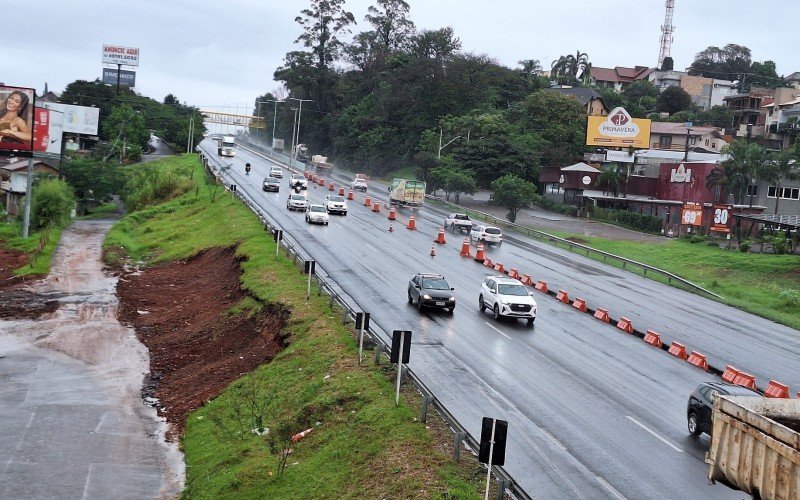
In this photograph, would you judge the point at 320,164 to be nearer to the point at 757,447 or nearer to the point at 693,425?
the point at 693,425

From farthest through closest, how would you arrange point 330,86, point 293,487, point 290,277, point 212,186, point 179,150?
1. point 330,86
2. point 179,150
3. point 212,186
4. point 290,277
5. point 293,487

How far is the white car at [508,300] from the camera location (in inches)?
1416

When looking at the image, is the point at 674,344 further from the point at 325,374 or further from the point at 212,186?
the point at 212,186

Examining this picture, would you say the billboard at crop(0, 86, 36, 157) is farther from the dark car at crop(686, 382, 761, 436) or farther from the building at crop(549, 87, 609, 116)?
the building at crop(549, 87, 609, 116)

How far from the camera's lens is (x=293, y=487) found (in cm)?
2034

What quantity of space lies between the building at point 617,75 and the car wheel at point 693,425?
17185cm

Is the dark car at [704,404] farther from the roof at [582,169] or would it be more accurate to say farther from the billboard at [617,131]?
the roof at [582,169]

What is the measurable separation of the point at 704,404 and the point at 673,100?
13721 centimetres

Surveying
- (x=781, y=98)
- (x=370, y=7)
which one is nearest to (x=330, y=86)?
(x=370, y=7)

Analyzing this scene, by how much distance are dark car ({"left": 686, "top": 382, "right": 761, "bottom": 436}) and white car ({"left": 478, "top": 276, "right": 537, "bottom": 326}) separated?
13394 millimetres

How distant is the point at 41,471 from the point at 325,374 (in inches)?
324

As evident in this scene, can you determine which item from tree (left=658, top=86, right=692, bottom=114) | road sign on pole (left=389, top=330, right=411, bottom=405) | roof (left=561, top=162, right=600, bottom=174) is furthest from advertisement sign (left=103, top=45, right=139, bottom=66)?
road sign on pole (left=389, top=330, right=411, bottom=405)

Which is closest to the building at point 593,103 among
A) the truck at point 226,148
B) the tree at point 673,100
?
the tree at point 673,100

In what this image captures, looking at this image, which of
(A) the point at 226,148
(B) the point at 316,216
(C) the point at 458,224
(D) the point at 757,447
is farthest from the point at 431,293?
(A) the point at 226,148
